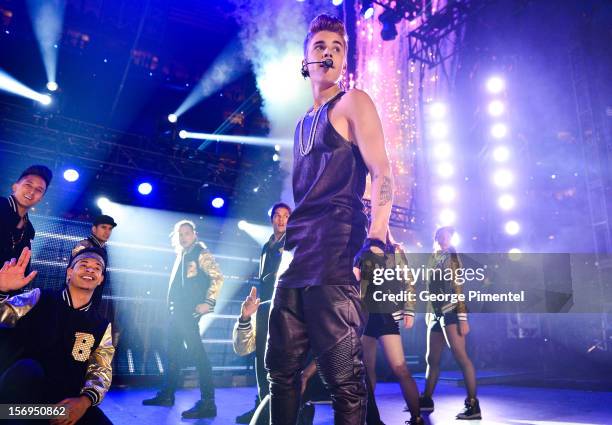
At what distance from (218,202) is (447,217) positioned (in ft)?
25.5

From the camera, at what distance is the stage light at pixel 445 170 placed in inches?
555

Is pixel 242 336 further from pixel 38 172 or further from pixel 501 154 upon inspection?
pixel 501 154

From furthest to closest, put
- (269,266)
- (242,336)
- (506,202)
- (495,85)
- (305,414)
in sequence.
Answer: (495,85) → (506,202) → (269,266) → (305,414) → (242,336)

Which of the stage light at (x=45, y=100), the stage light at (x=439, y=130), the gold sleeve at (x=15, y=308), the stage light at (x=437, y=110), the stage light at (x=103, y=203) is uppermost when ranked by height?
the stage light at (x=437, y=110)

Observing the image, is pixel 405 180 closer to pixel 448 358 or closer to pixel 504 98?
pixel 504 98

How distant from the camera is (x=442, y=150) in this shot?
47.1 ft

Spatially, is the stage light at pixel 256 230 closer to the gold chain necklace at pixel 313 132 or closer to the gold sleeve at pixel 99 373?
the gold sleeve at pixel 99 373

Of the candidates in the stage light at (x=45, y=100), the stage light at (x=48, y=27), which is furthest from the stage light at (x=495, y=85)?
the stage light at (x=48, y=27)

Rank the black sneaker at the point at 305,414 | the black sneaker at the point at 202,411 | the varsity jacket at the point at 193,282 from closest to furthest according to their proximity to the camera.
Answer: the black sneaker at the point at 305,414, the black sneaker at the point at 202,411, the varsity jacket at the point at 193,282

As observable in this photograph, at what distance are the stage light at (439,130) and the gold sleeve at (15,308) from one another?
556 inches

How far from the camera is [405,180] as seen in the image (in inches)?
604

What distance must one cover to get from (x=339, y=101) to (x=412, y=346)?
9703 millimetres

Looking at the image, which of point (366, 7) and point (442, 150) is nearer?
point (366, 7)

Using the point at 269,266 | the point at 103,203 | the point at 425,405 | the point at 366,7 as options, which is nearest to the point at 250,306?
the point at 269,266
